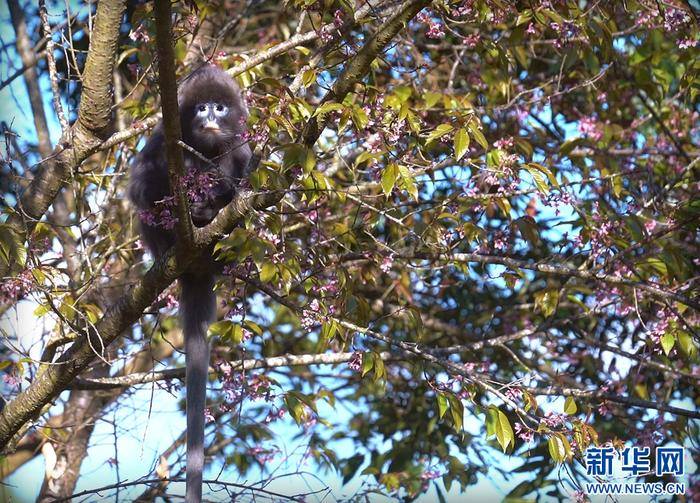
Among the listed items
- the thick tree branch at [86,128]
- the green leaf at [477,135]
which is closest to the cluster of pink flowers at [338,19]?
the green leaf at [477,135]

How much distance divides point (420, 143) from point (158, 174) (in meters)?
1.14

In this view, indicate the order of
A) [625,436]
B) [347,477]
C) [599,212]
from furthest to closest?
[347,477], [625,436], [599,212]

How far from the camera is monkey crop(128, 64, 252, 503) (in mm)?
3119

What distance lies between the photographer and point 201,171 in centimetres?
311

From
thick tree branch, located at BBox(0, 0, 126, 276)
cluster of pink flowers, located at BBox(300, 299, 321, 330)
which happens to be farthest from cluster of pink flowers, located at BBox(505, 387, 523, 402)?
thick tree branch, located at BBox(0, 0, 126, 276)

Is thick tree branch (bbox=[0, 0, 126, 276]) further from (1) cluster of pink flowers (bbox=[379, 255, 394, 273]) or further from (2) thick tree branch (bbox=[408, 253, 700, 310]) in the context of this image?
(2) thick tree branch (bbox=[408, 253, 700, 310])

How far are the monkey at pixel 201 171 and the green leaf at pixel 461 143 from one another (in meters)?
0.79

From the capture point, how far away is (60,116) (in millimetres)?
2812

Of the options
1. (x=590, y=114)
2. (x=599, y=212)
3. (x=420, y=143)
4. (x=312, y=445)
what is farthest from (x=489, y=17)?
(x=312, y=445)

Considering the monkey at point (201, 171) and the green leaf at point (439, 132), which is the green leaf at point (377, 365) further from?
the green leaf at point (439, 132)

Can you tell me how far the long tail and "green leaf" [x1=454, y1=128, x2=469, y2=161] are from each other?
114cm

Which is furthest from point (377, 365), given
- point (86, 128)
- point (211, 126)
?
point (211, 126)

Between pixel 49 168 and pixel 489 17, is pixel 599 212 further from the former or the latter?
pixel 49 168

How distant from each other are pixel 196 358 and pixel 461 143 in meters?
1.19
